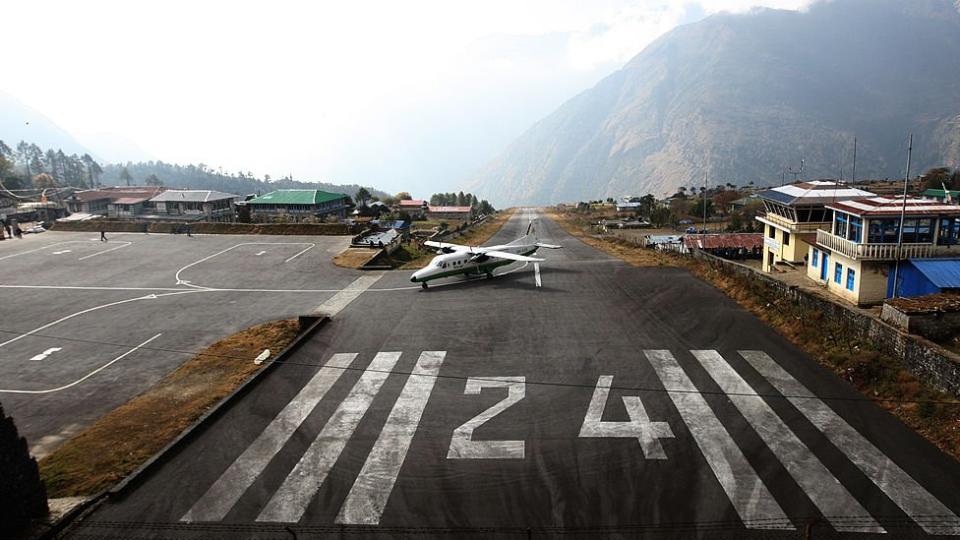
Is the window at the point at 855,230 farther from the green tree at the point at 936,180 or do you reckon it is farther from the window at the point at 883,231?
the green tree at the point at 936,180

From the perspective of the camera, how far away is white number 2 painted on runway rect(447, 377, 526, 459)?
67.2 feet

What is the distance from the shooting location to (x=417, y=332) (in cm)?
3472

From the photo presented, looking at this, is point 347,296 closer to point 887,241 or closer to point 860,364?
point 860,364

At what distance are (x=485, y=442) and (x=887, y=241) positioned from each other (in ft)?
105

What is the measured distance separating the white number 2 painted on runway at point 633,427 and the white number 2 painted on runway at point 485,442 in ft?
10.4

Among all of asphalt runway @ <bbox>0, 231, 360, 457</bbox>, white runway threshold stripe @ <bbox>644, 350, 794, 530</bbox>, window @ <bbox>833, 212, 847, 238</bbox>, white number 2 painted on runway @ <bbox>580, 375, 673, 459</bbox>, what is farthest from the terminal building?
asphalt runway @ <bbox>0, 231, 360, 457</bbox>

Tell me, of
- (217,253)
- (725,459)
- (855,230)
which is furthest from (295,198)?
(725,459)

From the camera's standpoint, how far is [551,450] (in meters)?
20.6

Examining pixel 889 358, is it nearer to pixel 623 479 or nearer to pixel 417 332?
pixel 623 479

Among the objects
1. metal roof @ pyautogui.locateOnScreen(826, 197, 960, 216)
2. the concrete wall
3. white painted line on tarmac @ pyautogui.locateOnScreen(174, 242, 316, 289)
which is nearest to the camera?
the concrete wall

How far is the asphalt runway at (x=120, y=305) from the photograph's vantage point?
92.7 feet

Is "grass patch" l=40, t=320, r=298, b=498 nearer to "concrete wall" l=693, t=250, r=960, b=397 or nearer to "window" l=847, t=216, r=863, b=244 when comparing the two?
"concrete wall" l=693, t=250, r=960, b=397

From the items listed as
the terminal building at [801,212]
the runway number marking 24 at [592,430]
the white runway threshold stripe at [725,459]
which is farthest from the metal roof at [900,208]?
the runway number marking 24 at [592,430]

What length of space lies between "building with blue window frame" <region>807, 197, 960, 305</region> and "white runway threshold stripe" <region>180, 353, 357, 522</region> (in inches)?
1321
